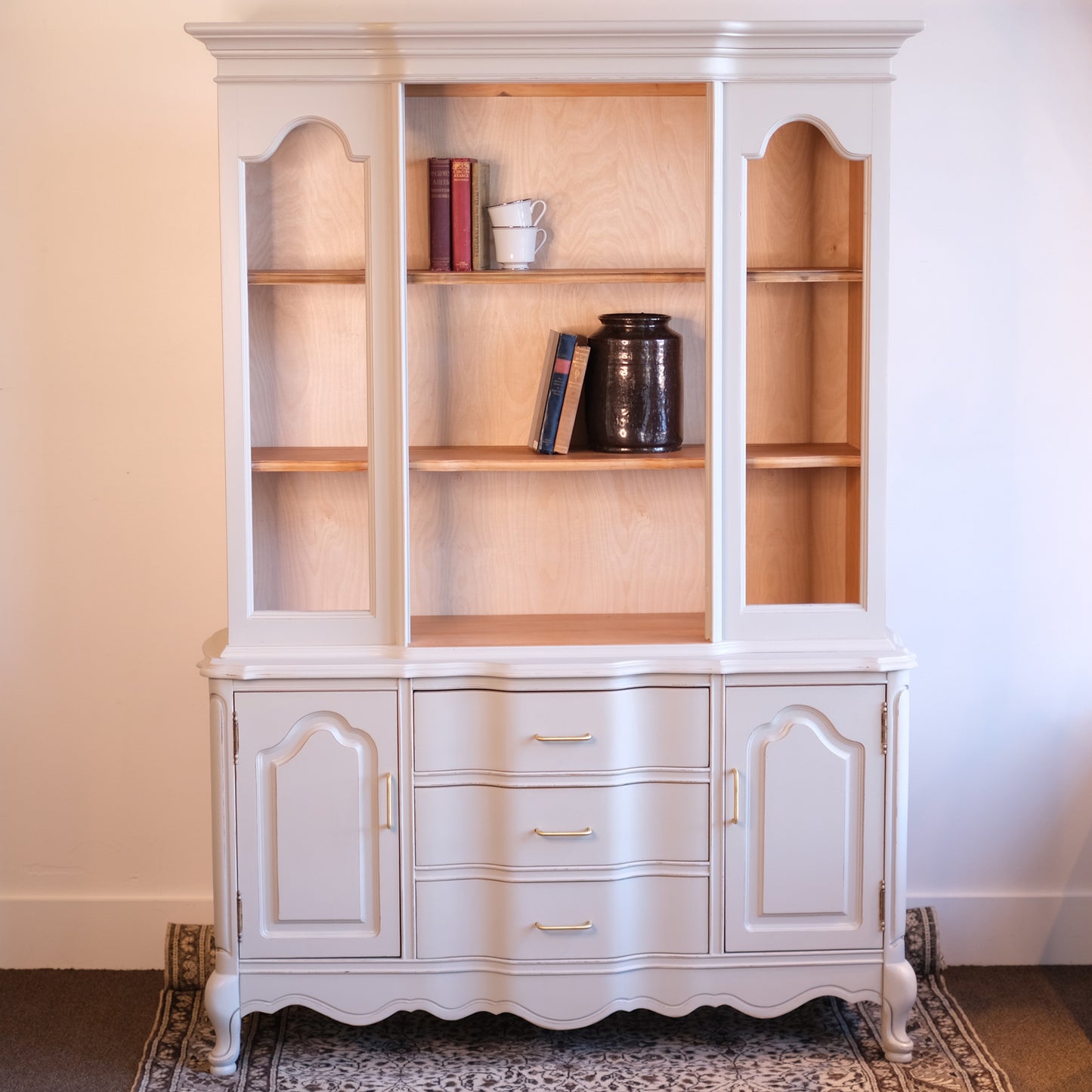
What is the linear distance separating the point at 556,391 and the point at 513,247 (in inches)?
11.6

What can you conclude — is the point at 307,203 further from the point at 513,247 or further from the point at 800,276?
the point at 800,276

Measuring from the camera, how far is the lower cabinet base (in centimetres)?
241

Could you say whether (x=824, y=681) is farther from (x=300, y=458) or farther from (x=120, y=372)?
(x=120, y=372)

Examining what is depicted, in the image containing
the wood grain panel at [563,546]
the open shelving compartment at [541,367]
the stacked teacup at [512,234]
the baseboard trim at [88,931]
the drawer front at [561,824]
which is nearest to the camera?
the drawer front at [561,824]

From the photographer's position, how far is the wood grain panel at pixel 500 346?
8.82ft

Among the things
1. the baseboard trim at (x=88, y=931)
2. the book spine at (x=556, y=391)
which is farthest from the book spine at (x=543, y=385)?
the baseboard trim at (x=88, y=931)

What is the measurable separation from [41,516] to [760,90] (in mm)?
1764

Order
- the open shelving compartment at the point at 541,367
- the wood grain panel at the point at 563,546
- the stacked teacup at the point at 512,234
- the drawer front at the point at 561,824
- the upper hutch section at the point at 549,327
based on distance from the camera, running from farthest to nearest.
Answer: the wood grain panel at the point at 563,546
the open shelving compartment at the point at 541,367
the stacked teacup at the point at 512,234
the drawer front at the point at 561,824
the upper hutch section at the point at 549,327

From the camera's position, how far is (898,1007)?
8.02 feet

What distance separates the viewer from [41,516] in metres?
2.81

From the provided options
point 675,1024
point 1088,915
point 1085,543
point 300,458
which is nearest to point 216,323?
A: point 300,458

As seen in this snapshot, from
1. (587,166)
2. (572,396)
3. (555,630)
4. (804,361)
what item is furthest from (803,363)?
(555,630)

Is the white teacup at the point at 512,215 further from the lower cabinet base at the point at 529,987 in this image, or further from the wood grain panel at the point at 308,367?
the lower cabinet base at the point at 529,987

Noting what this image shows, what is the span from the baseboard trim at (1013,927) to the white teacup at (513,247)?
1701 mm
